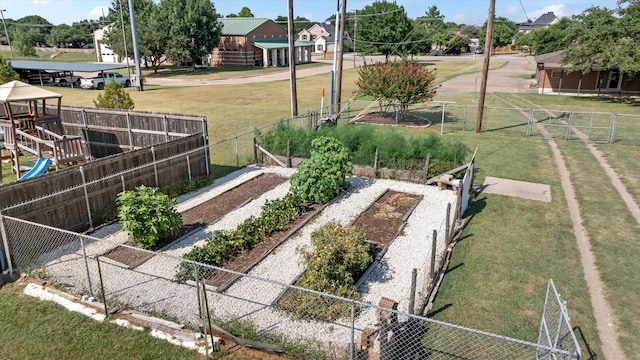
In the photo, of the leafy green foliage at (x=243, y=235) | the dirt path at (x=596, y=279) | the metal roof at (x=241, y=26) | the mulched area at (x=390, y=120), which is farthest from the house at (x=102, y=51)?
the dirt path at (x=596, y=279)

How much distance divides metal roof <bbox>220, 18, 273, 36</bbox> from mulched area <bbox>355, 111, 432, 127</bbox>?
4541 centimetres

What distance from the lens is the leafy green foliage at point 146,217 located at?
415 inches

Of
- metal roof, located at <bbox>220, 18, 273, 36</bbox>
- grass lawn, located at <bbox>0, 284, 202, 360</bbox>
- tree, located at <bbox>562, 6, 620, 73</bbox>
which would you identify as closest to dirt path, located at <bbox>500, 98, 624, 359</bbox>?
grass lawn, located at <bbox>0, 284, 202, 360</bbox>

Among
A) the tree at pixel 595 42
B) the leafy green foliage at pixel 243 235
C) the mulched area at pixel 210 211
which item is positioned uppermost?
the tree at pixel 595 42

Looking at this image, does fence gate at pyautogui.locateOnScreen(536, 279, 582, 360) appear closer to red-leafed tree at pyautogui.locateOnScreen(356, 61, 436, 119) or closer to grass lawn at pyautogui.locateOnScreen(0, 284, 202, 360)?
grass lawn at pyautogui.locateOnScreen(0, 284, 202, 360)

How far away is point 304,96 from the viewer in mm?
39750

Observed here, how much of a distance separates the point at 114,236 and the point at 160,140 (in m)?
7.23

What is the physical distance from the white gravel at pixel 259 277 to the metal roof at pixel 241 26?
61.0 meters

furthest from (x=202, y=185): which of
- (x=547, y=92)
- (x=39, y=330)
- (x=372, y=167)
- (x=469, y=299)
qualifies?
(x=547, y=92)

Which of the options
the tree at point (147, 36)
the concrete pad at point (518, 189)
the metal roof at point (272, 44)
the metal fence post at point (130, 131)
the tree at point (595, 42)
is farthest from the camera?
the metal roof at point (272, 44)

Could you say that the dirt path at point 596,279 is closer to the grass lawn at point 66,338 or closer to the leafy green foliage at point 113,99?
the grass lawn at point 66,338

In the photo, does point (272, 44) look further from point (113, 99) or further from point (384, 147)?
point (384, 147)

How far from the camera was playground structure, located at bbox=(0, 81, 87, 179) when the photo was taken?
1608 cm

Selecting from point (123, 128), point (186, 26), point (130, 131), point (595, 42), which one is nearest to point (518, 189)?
point (130, 131)
